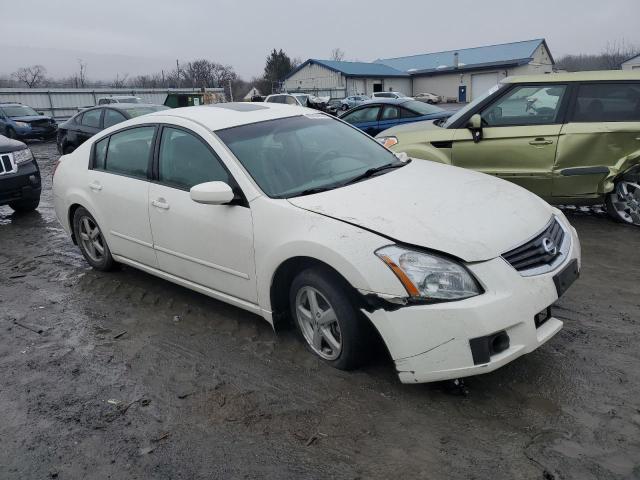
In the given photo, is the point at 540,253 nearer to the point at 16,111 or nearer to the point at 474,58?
the point at 16,111

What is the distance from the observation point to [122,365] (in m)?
3.63

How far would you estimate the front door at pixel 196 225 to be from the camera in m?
3.57

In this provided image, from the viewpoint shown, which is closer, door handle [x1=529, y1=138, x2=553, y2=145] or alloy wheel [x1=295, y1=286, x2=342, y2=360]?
alloy wheel [x1=295, y1=286, x2=342, y2=360]

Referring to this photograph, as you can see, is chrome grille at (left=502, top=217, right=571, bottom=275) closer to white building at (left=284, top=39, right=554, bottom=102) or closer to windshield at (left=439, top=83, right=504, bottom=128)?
windshield at (left=439, top=83, right=504, bottom=128)

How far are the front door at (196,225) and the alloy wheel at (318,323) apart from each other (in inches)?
14.9

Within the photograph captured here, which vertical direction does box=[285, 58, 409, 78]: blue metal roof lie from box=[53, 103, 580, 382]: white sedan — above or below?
above

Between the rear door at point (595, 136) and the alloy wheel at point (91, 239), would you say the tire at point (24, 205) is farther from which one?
the rear door at point (595, 136)

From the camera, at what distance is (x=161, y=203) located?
13.4 feet

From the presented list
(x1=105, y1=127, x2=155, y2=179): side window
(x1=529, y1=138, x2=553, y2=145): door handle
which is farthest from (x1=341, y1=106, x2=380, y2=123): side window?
(x1=105, y1=127, x2=155, y2=179): side window

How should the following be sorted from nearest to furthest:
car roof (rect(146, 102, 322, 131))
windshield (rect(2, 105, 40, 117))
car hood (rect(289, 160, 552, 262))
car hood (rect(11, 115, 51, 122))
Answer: car hood (rect(289, 160, 552, 262)) < car roof (rect(146, 102, 322, 131)) < car hood (rect(11, 115, 51, 122)) < windshield (rect(2, 105, 40, 117))

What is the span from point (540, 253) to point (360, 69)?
55.6 metres

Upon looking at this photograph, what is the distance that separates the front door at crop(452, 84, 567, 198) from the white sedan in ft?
6.89

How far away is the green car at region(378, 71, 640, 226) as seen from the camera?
5715 mm

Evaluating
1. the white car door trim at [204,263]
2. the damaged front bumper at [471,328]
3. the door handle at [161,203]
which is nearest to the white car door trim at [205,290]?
the white car door trim at [204,263]
